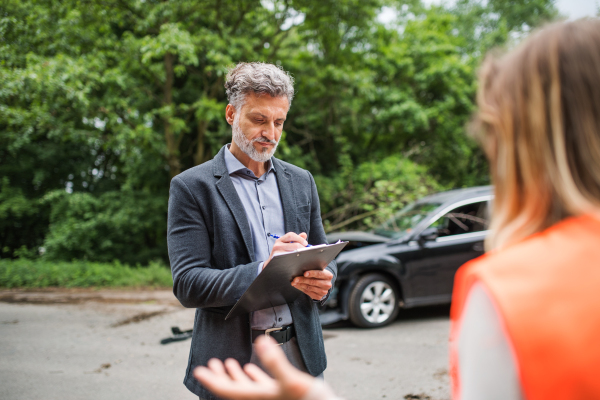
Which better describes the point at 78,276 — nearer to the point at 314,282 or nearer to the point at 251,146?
the point at 251,146

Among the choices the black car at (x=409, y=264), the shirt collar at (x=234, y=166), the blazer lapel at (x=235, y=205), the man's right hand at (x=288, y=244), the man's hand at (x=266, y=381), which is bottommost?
the black car at (x=409, y=264)

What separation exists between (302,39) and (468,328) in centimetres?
1011

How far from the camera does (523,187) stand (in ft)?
2.35

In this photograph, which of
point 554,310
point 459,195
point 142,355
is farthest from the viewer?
point 459,195

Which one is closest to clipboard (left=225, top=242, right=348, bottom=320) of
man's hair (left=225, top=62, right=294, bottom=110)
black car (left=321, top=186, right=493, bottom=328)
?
man's hair (left=225, top=62, right=294, bottom=110)

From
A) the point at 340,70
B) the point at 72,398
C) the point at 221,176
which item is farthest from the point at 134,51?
the point at 221,176

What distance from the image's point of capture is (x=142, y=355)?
189 inches

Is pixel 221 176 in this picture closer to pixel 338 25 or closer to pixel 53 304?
pixel 53 304

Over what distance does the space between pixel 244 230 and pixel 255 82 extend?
0.66m

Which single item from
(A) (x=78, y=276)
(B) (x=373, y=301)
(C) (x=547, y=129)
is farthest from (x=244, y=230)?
(A) (x=78, y=276)

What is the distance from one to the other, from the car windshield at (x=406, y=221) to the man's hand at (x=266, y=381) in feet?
17.8

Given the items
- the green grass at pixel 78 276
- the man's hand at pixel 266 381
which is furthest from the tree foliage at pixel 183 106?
the man's hand at pixel 266 381

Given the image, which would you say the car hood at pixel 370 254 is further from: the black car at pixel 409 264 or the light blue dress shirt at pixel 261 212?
the light blue dress shirt at pixel 261 212

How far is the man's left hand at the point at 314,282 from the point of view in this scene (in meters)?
1.57
